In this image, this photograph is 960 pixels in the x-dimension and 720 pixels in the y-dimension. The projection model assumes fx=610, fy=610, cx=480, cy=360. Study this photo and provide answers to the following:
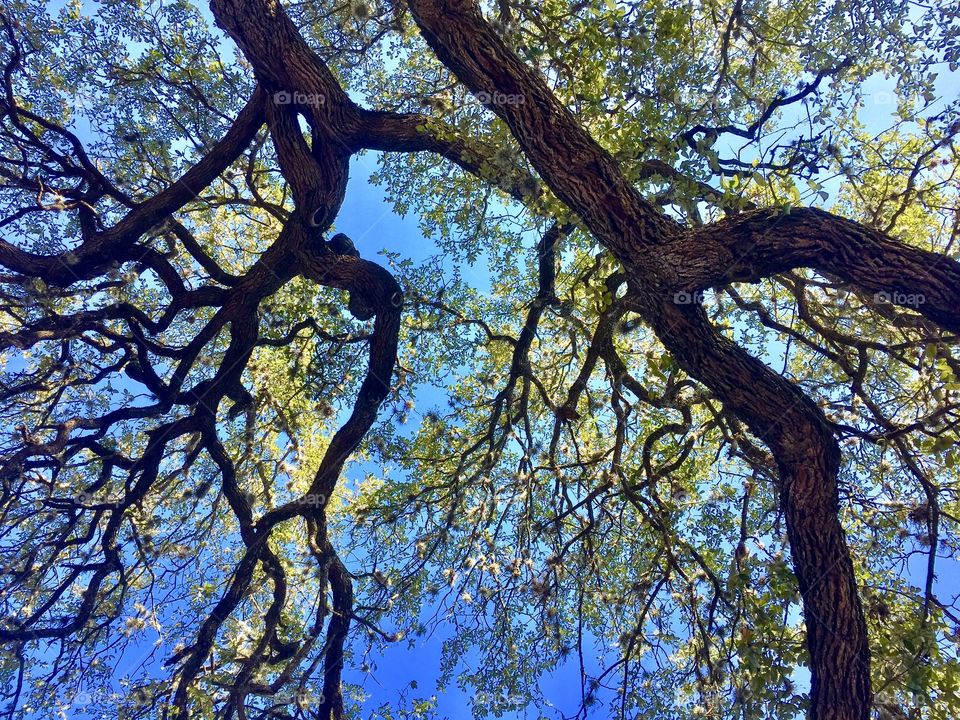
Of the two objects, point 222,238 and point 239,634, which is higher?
point 222,238

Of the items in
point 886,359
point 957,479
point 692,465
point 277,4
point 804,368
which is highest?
point 277,4

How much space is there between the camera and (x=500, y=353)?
8.35 m

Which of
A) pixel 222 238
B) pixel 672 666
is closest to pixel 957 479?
pixel 672 666

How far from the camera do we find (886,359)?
20.8 ft

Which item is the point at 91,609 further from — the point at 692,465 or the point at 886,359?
the point at 886,359

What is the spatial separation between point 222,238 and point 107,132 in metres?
2.24

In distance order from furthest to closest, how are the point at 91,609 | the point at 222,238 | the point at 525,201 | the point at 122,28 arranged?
the point at 222,238 < the point at 122,28 < the point at 91,609 < the point at 525,201

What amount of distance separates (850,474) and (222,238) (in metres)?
8.88

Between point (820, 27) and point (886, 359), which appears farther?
point (886, 359)

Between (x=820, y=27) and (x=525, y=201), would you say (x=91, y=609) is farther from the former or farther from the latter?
(x=820, y=27)

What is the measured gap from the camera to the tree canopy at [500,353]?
4.23 m

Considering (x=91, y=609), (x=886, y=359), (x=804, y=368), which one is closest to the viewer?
(x=91, y=609)

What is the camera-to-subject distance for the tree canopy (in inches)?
167

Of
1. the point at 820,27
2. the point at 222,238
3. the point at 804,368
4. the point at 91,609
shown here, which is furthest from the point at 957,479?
the point at 222,238
